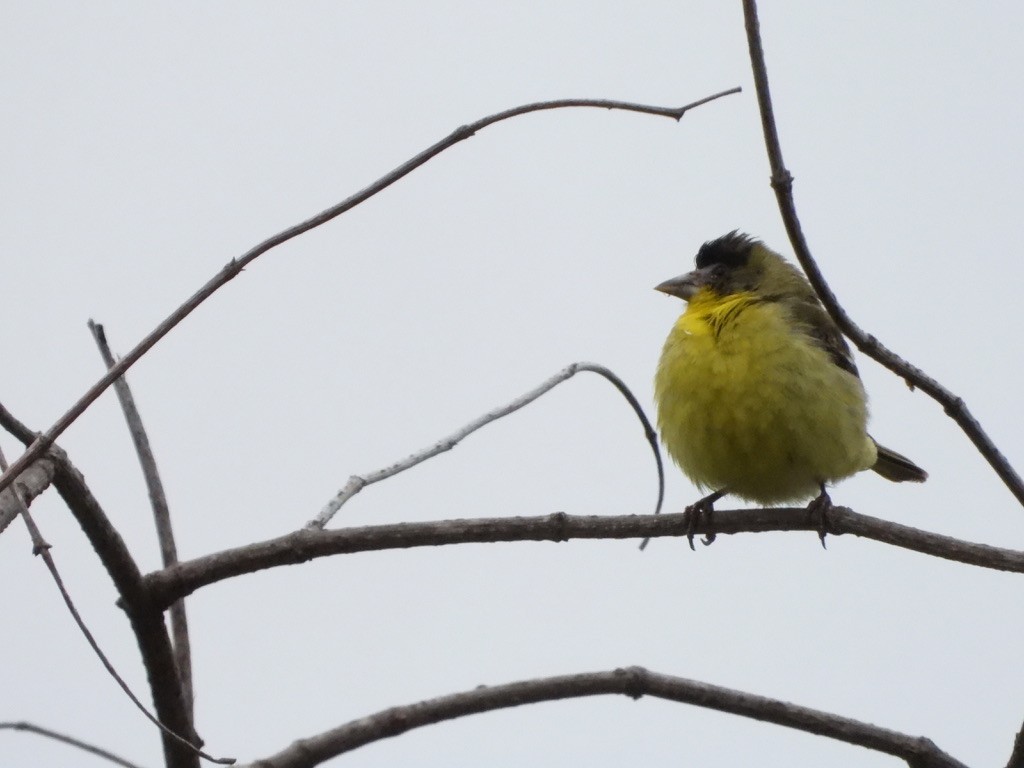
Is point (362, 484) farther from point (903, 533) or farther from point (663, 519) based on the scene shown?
point (903, 533)

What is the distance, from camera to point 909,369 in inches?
103

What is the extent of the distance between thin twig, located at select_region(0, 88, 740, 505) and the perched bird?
1895mm

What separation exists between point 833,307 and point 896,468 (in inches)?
134

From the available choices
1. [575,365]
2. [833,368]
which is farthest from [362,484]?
[833,368]

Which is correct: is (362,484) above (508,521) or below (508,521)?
above

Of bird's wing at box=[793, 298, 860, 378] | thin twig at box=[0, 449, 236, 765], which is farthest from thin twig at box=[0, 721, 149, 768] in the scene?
bird's wing at box=[793, 298, 860, 378]

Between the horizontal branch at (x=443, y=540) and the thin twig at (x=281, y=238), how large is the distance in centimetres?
72

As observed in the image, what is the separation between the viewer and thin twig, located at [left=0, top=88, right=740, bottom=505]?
1789mm

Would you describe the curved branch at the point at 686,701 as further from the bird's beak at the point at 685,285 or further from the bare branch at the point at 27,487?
the bird's beak at the point at 685,285

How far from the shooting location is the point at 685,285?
5.12 metres

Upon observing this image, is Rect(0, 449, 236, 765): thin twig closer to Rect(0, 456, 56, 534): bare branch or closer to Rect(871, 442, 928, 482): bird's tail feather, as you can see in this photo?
Rect(0, 456, 56, 534): bare branch

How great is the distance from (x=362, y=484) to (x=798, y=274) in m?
2.91

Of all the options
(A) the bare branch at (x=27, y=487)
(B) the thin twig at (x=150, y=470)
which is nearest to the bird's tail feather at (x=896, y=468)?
(B) the thin twig at (x=150, y=470)

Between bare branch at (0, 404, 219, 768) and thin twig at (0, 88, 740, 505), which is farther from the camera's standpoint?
bare branch at (0, 404, 219, 768)
